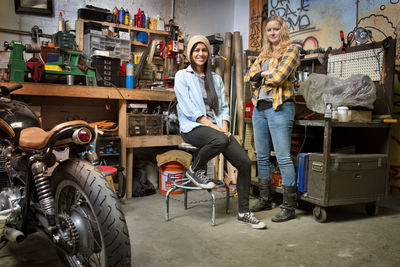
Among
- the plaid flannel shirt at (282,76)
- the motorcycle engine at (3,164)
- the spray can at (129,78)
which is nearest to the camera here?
the motorcycle engine at (3,164)

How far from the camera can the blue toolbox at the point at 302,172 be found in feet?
9.42

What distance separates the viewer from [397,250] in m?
2.21

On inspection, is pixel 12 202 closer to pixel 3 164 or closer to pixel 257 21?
pixel 3 164

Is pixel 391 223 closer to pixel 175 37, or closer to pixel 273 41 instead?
pixel 273 41

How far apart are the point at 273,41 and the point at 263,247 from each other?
1666 millimetres

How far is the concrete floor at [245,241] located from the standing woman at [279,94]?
0.32m

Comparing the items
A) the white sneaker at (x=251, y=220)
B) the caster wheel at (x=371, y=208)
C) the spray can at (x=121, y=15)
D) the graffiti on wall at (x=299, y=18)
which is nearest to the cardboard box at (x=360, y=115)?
the caster wheel at (x=371, y=208)

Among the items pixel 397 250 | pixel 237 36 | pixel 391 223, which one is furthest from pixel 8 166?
pixel 237 36

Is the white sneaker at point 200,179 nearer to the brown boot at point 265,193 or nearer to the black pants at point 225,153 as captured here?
the black pants at point 225,153

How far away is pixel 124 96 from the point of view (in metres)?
3.36

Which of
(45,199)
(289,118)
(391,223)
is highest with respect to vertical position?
(289,118)

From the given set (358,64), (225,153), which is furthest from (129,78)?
(358,64)

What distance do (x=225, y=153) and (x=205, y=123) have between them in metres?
0.29

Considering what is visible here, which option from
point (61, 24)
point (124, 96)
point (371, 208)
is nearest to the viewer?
point (371, 208)
